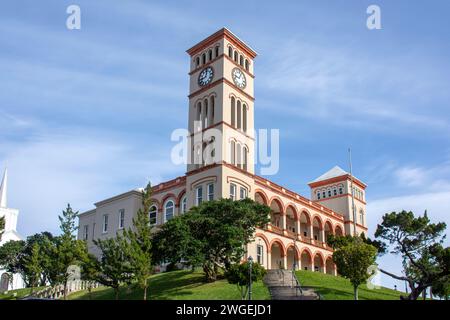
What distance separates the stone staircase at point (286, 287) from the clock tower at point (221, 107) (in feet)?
29.3

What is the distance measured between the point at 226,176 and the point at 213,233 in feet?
31.2

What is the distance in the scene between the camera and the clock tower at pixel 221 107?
48.7 metres

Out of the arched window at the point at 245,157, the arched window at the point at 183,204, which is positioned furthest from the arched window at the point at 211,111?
the arched window at the point at 183,204

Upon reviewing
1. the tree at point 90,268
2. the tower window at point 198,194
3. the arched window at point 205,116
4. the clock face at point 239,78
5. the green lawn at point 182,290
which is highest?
the clock face at point 239,78

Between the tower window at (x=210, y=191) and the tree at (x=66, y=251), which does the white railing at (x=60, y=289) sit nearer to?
the tree at (x=66, y=251)

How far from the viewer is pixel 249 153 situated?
51125 mm

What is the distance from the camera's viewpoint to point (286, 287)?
122ft

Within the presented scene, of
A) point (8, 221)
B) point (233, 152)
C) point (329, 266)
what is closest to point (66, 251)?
point (233, 152)

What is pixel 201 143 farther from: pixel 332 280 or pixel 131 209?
pixel 332 280

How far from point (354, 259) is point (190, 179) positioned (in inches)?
808

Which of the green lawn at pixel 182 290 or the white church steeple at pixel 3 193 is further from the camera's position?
the white church steeple at pixel 3 193
